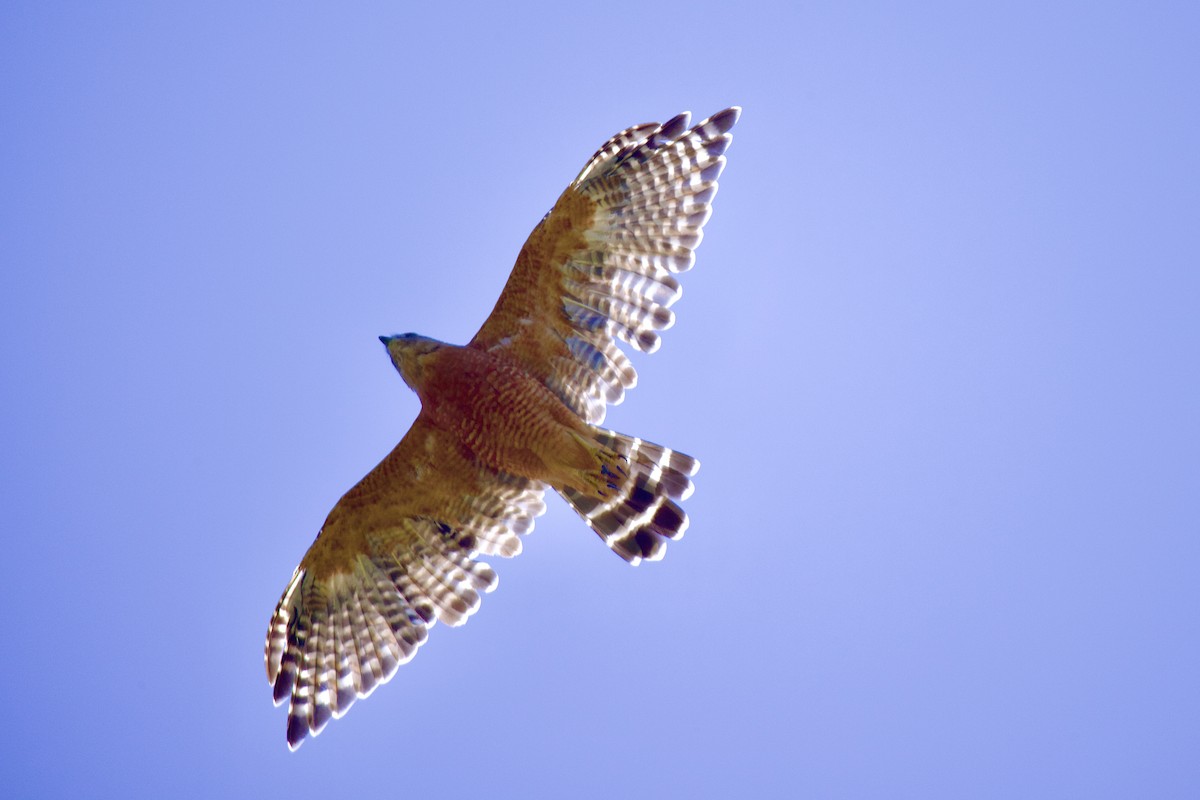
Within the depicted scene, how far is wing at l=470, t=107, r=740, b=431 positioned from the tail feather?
462 millimetres

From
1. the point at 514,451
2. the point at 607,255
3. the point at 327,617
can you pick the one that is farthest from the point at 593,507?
the point at 327,617

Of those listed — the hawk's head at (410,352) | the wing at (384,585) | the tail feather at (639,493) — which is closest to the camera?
the tail feather at (639,493)

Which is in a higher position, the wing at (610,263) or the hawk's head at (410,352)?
the wing at (610,263)

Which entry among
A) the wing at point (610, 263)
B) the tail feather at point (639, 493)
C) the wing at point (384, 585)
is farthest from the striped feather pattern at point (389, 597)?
the wing at point (610, 263)

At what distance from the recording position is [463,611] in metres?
7.90

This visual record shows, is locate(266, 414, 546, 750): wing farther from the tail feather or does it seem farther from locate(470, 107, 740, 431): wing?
locate(470, 107, 740, 431): wing

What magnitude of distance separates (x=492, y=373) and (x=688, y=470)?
1.51 meters

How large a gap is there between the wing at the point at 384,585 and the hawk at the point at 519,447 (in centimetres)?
1

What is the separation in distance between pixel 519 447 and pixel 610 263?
147 centimetres

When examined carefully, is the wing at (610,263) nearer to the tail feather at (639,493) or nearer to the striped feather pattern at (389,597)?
the tail feather at (639,493)

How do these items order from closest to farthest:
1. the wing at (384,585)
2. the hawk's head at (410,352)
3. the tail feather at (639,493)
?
the tail feather at (639,493)
the hawk's head at (410,352)
the wing at (384,585)

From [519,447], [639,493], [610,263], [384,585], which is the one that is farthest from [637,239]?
[384,585]

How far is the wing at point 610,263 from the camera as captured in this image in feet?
24.2

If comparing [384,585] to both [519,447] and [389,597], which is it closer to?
[389,597]
